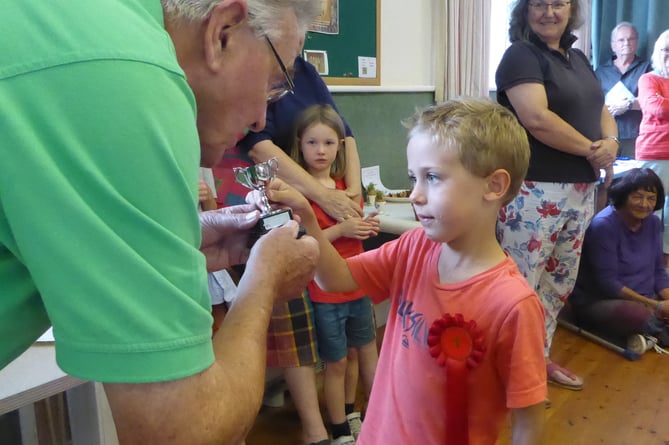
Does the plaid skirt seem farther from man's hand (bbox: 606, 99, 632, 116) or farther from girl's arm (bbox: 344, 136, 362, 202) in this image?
man's hand (bbox: 606, 99, 632, 116)

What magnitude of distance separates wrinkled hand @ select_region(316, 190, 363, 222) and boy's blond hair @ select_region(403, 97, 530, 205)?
0.93 metres

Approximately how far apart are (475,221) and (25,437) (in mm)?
1493

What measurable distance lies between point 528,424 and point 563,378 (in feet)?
6.07

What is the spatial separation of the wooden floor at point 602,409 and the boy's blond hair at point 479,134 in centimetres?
147

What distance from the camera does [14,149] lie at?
0.52 metres

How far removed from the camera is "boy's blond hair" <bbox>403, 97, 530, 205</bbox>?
45.1 inches

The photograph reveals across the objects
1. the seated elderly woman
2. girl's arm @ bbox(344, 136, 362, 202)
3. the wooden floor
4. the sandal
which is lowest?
the wooden floor

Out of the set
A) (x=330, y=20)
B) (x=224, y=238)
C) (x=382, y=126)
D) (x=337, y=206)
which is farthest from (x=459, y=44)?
(x=224, y=238)

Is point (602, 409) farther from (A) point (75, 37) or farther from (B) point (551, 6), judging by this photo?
(A) point (75, 37)

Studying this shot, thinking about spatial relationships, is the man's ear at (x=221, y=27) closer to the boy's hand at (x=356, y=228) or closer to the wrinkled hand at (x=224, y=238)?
the wrinkled hand at (x=224, y=238)

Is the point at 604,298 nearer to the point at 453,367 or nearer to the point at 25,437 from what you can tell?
the point at 453,367

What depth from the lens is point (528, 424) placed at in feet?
3.50

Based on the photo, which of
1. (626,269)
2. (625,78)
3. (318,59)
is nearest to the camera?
(318,59)

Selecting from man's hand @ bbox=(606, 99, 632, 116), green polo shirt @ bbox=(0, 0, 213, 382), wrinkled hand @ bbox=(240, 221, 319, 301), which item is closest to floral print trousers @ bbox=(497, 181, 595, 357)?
wrinkled hand @ bbox=(240, 221, 319, 301)
